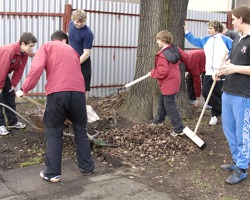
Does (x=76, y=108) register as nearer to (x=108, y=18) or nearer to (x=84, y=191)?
(x=84, y=191)

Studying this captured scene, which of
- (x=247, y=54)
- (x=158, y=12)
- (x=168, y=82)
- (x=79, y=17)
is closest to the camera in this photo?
(x=247, y=54)

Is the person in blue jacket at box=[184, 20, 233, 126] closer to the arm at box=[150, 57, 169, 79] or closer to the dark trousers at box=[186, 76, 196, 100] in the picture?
the arm at box=[150, 57, 169, 79]

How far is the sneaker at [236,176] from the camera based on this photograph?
174 inches

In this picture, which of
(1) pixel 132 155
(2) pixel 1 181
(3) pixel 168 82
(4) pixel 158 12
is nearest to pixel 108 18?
(4) pixel 158 12

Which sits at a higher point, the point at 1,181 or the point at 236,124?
the point at 236,124

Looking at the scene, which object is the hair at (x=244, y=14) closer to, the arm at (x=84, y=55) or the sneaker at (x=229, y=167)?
the sneaker at (x=229, y=167)

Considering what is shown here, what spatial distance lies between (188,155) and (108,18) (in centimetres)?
557

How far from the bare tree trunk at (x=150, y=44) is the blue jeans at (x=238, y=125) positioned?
95.0 inches

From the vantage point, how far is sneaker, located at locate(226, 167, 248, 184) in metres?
4.42

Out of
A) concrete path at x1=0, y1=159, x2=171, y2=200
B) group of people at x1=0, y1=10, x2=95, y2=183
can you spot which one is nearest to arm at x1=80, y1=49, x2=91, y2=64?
group of people at x1=0, y1=10, x2=95, y2=183

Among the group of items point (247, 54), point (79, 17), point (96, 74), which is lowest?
point (96, 74)

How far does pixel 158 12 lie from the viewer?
670cm

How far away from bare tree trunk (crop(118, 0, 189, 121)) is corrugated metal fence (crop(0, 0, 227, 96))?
2314mm

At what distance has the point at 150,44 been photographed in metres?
6.80
